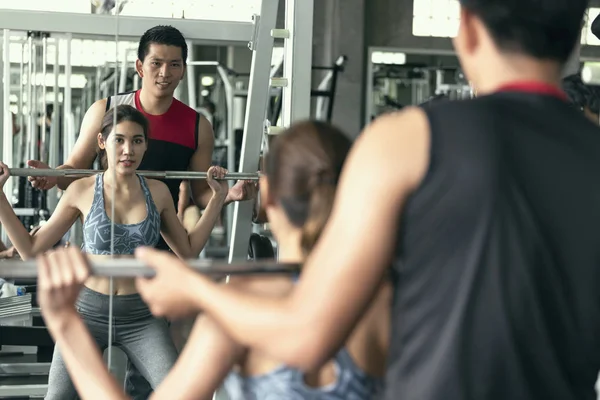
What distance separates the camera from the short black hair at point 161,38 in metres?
3.28

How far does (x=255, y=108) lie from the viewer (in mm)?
3217

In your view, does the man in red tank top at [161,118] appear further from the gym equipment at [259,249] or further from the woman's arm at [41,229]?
the woman's arm at [41,229]

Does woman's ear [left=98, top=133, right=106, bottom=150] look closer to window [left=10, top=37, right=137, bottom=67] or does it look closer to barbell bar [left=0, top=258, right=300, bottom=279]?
barbell bar [left=0, top=258, right=300, bottom=279]

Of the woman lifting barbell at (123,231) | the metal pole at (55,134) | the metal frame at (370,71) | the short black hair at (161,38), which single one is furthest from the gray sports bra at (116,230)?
the metal frame at (370,71)

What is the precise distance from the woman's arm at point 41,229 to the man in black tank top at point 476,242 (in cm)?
175

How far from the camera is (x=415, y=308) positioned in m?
0.98

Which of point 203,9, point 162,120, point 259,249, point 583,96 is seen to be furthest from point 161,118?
point 203,9

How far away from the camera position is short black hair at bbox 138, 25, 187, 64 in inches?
129

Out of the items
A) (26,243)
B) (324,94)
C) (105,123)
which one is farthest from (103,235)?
(324,94)

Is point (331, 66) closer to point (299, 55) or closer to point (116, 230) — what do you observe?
point (299, 55)

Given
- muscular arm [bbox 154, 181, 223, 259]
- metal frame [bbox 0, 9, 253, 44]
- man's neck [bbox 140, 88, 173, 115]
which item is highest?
metal frame [bbox 0, 9, 253, 44]

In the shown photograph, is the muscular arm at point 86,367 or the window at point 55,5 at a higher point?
the window at point 55,5

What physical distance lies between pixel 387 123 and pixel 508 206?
0.14 metres

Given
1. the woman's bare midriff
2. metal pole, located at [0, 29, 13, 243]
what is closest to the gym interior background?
metal pole, located at [0, 29, 13, 243]
